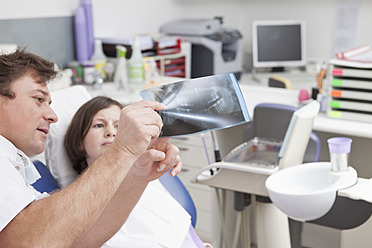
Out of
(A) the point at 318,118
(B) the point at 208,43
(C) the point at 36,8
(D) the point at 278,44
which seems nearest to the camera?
(A) the point at 318,118

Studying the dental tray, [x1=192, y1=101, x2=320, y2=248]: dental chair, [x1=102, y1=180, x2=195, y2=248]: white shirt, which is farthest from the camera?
the dental tray

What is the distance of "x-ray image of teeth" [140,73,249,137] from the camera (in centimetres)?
133

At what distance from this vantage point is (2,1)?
302 centimetres

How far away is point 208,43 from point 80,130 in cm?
239

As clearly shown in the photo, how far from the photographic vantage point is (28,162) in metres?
1.41

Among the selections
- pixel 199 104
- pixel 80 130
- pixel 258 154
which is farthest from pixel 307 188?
pixel 80 130

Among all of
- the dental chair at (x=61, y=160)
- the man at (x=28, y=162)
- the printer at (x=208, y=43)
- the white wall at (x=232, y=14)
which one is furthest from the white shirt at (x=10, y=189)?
the printer at (x=208, y=43)

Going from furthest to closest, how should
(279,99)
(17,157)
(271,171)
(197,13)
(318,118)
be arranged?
(197,13)
(279,99)
(318,118)
(271,171)
(17,157)

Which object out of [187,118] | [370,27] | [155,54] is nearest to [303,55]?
[370,27]

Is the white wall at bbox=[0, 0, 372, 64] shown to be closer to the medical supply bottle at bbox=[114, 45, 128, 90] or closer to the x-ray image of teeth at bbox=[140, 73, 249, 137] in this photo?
the medical supply bottle at bbox=[114, 45, 128, 90]

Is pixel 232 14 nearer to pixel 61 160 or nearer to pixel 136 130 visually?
pixel 61 160

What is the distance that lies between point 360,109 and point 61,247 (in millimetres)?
1826

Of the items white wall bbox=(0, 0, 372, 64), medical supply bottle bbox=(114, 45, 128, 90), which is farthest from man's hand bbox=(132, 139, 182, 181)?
white wall bbox=(0, 0, 372, 64)

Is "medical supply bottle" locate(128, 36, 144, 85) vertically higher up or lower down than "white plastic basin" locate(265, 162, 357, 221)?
higher up
